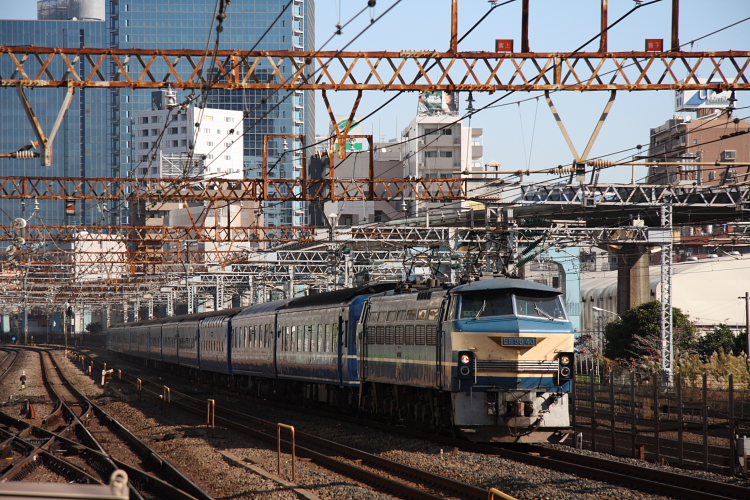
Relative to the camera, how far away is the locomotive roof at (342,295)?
24.0 m

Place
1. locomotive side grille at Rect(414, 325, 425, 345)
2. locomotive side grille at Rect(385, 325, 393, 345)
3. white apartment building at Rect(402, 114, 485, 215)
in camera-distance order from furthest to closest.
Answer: white apartment building at Rect(402, 114, 485, 215), locomotive side grille at Rect(385, 325, 393, 345), locomotive side grille at Rect(414, 325, 425, 345)

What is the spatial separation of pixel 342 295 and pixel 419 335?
622cm

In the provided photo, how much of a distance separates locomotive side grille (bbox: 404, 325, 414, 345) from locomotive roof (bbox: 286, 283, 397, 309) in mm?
3642

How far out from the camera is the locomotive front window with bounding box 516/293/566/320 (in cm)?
1745

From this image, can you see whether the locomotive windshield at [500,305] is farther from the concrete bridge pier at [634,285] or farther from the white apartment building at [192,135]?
the white apartment building at [192,135]

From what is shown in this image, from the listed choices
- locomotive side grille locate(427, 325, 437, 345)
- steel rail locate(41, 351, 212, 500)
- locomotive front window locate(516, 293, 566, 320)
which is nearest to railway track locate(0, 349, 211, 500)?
steel rail locate(41, 351, 212, 500)

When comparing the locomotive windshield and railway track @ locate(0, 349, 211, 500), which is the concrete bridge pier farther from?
the locomotive windshield

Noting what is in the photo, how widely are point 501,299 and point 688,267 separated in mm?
51701

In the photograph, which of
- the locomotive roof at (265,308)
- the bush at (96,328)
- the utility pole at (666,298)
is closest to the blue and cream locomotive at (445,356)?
the locomotive roof at (265,308)

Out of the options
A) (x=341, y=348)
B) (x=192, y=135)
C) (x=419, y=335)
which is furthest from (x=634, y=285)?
(x=192, y=135)

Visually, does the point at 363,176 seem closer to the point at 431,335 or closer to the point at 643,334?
the point at 643,334

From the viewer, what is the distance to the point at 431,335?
60.6 ft

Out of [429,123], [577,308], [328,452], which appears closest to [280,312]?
[328,452]

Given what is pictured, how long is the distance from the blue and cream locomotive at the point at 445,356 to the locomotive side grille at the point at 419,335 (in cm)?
2
